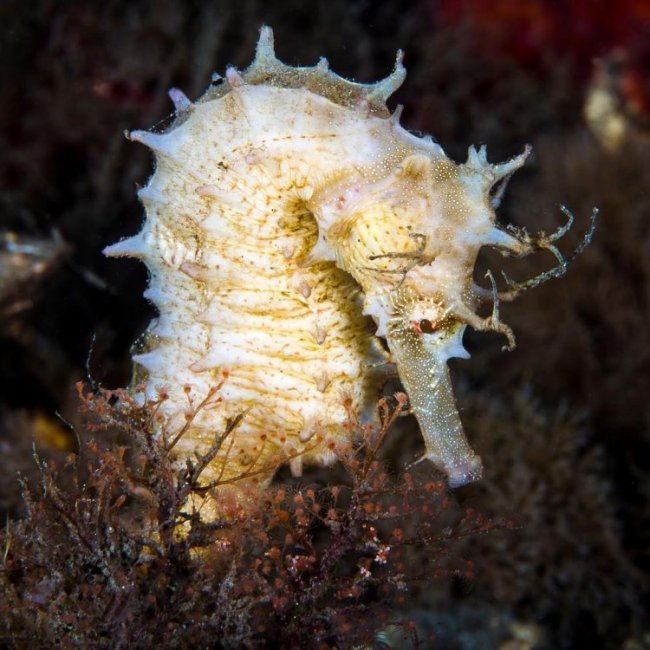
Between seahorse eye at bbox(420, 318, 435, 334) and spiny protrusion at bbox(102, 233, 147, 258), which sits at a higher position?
spiny protrusion at bbox(102, 233, 147, 258)

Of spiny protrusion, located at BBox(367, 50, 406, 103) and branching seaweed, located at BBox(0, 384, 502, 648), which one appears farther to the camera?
spiny protrusion, located at BBox(367, 50, 406, 103)

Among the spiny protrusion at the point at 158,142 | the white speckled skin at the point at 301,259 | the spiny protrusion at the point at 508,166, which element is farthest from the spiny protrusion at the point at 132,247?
the spiny protrusion at the point at 508,166

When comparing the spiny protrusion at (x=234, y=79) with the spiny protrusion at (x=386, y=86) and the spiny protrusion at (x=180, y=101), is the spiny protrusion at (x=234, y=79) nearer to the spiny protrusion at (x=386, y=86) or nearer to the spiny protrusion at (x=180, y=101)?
the spiny protrusion at (x=180, y=101)

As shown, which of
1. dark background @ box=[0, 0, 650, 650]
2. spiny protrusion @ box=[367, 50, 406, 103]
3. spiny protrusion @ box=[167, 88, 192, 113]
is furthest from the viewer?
dark background @ box=[0, 0, 650, 650]

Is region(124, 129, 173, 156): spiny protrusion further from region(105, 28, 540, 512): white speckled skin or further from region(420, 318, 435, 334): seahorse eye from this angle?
region(420, 318, 435, 334): seahorse eye

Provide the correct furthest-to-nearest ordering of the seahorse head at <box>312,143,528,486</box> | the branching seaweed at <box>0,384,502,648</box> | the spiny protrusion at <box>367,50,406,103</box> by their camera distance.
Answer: the spiny protrusion at <box>367,50,406,103</box>, the seahorse head at <box>312,143,528,486</box>, the branching seaweed at <box>0,384,502,648</box>

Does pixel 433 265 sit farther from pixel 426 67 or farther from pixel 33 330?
pixel 426 67

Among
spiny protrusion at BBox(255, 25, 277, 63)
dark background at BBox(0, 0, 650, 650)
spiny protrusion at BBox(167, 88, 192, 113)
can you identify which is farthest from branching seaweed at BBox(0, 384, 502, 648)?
dark background at BBox(0, 0, 650, 650)
